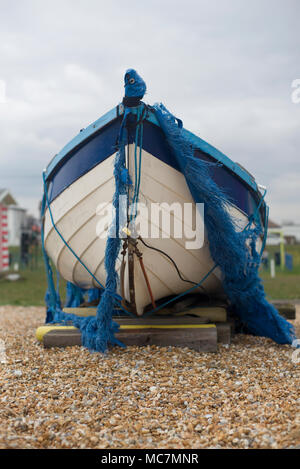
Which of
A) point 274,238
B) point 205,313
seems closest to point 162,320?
point 205,313

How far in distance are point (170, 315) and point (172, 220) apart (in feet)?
3.34

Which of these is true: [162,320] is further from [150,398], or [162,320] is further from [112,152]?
[112,152]

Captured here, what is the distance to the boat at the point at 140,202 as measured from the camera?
285 cm

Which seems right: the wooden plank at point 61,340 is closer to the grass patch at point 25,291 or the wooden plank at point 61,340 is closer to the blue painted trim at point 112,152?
the blue painted trim at point 112,152

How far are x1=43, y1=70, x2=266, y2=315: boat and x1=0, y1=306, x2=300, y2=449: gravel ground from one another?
1.83ft

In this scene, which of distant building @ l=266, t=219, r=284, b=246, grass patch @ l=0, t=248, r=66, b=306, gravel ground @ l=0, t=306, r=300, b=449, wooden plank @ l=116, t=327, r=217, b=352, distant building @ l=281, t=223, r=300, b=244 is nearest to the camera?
gravel ground @ l=0, t=306, r=300, b=449

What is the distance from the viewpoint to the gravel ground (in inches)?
72.7

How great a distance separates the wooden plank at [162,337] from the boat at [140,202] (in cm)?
19

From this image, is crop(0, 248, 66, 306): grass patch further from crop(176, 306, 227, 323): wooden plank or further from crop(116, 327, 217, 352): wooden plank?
crop(116, 327, 217, 352): wooden plank

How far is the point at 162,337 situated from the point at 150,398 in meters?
0.89

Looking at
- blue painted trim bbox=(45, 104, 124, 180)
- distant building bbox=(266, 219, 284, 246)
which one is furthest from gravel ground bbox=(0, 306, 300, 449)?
distant building bbox=(266, 219, 284, 246)

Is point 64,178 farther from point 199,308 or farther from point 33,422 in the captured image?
point 33,422

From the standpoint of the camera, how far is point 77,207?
3.20 metres

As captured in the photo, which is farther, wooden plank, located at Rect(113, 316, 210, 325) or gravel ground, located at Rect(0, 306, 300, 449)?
wooden plank, located at Rect(113, 316, 210, 325)
